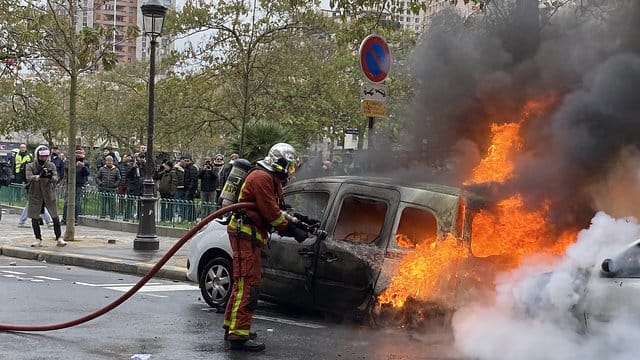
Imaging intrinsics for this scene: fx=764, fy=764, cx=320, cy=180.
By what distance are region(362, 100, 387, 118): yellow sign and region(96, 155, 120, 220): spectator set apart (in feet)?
33.4

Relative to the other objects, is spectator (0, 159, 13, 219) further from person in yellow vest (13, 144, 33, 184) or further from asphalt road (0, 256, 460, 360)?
asphalt road (0, 256, 460, 360)

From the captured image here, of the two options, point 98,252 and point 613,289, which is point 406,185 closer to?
point 613,289

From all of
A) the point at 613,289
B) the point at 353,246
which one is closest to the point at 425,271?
the point at 353,246

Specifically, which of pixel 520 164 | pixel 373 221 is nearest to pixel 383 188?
pixel 373 221

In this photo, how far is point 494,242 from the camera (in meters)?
6.51

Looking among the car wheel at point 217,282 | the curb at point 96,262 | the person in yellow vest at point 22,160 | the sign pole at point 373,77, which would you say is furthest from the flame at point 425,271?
the person in yellow vest at point 22,160

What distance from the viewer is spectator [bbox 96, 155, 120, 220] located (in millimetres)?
17594

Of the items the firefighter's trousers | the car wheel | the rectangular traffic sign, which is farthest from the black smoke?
the car wheel

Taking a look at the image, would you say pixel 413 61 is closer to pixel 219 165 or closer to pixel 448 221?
pixel 448 221

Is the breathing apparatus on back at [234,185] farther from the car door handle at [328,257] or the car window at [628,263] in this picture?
the car window at [628,263]

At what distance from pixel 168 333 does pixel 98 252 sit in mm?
6262

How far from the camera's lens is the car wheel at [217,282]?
8109 millimetres

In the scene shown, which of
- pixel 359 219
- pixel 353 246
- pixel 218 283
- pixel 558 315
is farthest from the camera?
pixel 218 283

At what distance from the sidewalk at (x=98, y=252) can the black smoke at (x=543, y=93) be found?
506 cm
